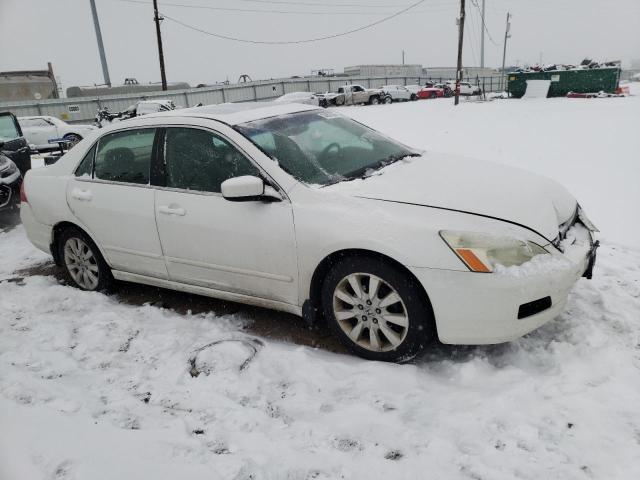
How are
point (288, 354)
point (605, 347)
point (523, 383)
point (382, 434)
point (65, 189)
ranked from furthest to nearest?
1. point (65, 189)
2. point (288, 354)
3. point (605, 347)
4. point (523, 383)
5. point (382, 434)

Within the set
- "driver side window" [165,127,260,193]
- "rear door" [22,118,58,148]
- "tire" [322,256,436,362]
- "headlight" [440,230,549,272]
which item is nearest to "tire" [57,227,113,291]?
"driver side window" [165,127,260,193]

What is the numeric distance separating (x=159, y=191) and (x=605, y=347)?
315 centimetres

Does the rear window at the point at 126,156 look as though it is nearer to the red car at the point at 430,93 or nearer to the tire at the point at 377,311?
the tire at the point at 377,311

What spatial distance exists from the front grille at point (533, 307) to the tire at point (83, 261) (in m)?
3.36

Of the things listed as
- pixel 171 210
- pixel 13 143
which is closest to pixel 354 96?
pixel 13 143

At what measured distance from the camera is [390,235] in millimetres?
2721

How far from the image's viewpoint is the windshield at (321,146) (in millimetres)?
3270

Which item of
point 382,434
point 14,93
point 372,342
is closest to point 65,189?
point 372,342

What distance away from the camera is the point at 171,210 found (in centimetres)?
352

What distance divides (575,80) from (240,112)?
2513cm

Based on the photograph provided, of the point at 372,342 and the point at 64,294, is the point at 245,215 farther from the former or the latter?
the point at 64,294

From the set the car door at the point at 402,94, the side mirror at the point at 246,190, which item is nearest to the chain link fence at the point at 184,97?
the car door at the point at 402,94

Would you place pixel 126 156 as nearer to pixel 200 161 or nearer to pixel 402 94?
pixel 200 161

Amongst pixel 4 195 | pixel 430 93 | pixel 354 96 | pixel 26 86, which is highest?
pixel 26 86
